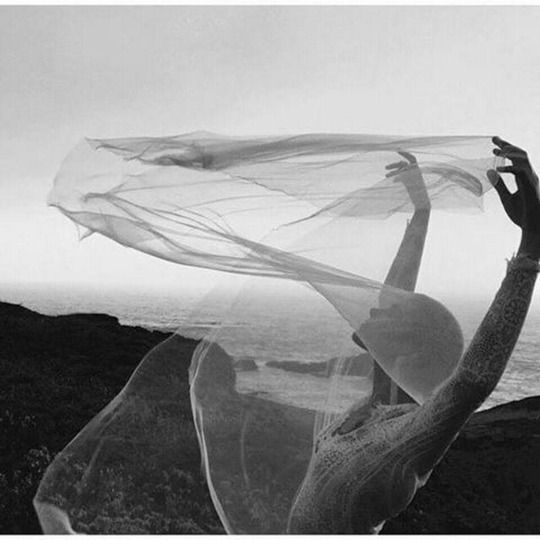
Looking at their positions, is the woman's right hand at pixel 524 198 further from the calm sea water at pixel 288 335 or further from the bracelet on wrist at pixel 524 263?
the calm sea water at pixel 288 335

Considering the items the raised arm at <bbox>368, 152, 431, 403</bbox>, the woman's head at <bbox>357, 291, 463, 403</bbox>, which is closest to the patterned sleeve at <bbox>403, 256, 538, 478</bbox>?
the woman's head at <bbox>357, 291, 463, 403</bbox>

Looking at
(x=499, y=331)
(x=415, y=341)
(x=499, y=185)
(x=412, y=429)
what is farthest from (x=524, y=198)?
(x=412, y=429)

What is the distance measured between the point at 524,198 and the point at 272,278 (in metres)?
0.83

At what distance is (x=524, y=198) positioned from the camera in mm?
2023


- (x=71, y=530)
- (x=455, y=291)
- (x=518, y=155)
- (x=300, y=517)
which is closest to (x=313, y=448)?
(x=300, y=517)

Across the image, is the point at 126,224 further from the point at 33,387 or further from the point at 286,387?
the point at 33,387

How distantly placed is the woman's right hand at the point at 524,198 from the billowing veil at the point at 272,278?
28 centimetres

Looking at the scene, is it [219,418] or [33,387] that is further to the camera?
[33,387]

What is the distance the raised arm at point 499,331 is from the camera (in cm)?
195

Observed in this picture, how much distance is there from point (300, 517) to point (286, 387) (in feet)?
1.53

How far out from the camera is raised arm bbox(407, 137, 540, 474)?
1.95 m

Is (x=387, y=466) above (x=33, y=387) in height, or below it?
above

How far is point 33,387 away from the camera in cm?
562

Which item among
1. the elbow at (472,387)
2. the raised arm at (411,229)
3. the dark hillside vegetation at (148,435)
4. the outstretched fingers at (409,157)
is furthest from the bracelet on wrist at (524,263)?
the dark hillside vegetation at (148,435)
